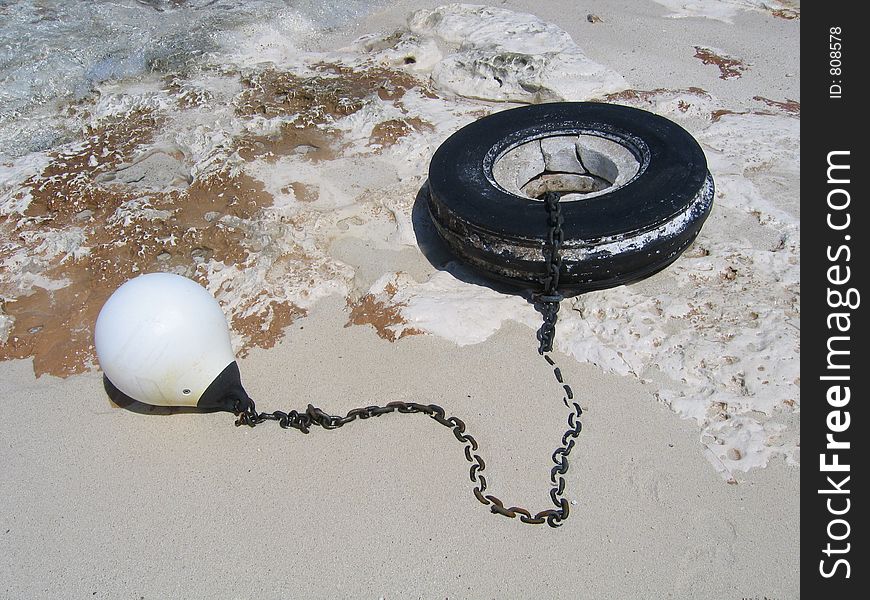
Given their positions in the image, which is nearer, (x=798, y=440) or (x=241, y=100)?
(x=798, y=440)

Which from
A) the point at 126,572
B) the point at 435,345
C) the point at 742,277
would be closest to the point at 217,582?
the point at 126,572

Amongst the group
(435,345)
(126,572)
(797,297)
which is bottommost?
(126,572)

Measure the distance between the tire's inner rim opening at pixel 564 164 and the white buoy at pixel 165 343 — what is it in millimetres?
1812

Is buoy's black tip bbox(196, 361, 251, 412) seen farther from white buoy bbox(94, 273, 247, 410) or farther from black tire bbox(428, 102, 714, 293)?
black tire bbox(428, 102, 714, 293)

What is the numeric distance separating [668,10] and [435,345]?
503cm

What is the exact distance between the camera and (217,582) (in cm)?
275

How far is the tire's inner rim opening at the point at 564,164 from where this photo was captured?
4.20 m

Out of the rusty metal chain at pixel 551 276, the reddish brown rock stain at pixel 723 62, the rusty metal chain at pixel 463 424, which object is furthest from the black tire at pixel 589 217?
the reddish brown rock stain at pixel 723 62

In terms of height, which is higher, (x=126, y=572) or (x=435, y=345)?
(x=435, y=345)

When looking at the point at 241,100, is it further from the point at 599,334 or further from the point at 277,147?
the point at 599,334

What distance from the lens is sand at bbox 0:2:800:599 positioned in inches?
107

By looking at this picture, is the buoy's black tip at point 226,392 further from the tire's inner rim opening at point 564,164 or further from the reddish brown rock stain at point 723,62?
the reddish brown rock stain at point 723,62

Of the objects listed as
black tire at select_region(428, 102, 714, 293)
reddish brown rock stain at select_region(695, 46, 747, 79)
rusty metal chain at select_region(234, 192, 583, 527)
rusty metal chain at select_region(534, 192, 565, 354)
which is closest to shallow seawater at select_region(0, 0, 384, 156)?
reddish brown rock stain at select_region(695, 46, 747, 79)

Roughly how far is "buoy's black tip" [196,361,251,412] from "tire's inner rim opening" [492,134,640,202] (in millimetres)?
1803
